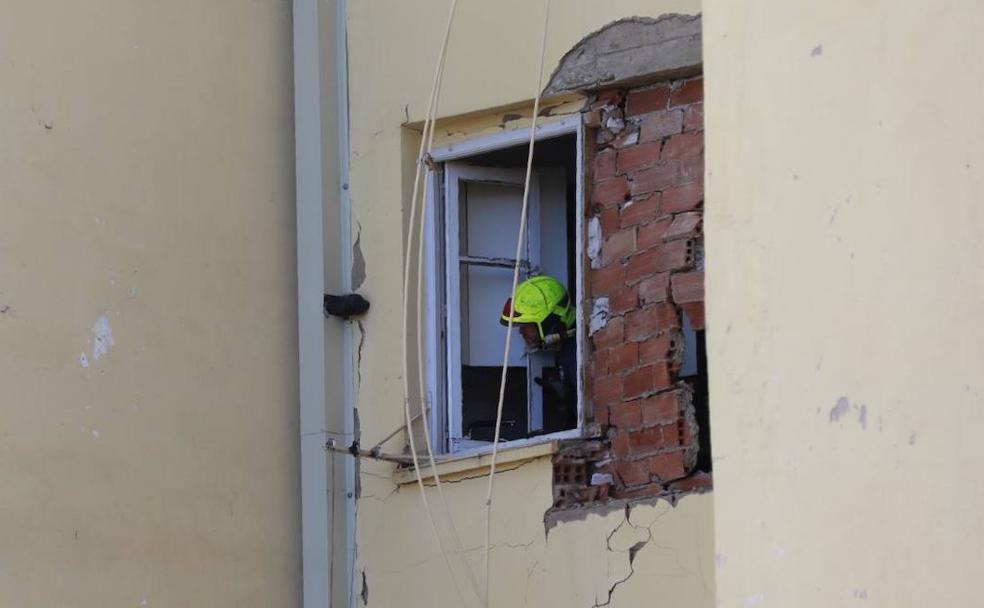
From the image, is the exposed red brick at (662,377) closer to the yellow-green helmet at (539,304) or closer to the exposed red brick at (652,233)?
the exposed red brick at (652,233)

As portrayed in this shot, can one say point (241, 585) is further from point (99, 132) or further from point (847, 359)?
point (847, 359)

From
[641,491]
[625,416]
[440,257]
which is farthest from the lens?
[440,257]

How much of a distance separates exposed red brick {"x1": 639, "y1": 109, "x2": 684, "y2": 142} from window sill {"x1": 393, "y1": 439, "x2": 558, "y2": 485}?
3.58 ft

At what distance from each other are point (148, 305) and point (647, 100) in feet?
6.10

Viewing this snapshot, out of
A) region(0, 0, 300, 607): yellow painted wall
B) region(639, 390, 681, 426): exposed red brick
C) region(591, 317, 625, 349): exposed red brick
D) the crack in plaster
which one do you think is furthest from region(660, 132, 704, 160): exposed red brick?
region(0, 0, 300, 607): yellow painted wall

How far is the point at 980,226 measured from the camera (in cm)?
289

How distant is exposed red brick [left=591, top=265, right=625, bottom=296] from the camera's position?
5758 mm

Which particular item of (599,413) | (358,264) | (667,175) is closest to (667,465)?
(599,413)

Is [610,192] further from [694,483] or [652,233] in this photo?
[694,483]

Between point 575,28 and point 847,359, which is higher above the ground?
point 575,28

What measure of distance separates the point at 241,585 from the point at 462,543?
83 cm

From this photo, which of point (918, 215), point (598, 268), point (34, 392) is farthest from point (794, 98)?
point (34, 392)

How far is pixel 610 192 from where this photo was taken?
5.82m

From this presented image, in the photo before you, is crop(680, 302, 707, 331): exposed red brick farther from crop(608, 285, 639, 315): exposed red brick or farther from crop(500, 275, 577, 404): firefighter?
crop(500, 275, 577, 404): firefighter
